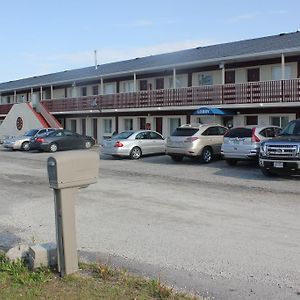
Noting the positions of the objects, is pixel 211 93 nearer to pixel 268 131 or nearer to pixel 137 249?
pixel 268 131

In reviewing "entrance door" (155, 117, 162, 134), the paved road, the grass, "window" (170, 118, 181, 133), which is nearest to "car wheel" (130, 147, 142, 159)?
the paved road

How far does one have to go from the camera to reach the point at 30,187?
12.9m

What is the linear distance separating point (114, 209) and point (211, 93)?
18.5 m

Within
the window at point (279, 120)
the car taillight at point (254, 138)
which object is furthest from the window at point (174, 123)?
the car taillight at point (254, 138)

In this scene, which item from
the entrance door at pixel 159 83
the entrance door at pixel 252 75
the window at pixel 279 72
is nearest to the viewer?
the window at pixel 279 72

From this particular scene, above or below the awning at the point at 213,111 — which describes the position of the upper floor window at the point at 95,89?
above

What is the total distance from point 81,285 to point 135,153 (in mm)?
17749

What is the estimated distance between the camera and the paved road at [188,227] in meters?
5.38

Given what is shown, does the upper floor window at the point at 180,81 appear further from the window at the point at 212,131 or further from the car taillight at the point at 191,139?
the car taillight at the point at 191,139

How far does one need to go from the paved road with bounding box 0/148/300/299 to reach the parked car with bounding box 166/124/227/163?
5005 millimetres

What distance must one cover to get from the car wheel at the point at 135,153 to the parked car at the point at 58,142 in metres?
7.74

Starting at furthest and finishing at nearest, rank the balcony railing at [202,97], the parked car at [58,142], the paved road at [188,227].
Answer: the parked car at [58,142] → the balcony railing at [202,97] → the paved road at [188,227]

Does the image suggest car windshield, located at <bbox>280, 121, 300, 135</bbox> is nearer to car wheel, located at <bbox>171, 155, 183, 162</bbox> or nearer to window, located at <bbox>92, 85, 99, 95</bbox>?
car wheel, located at <bbox>171, 155, 183, 162</bbox>

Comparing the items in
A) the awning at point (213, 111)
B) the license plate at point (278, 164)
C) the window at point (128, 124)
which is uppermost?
the awning at point (213, 111)
